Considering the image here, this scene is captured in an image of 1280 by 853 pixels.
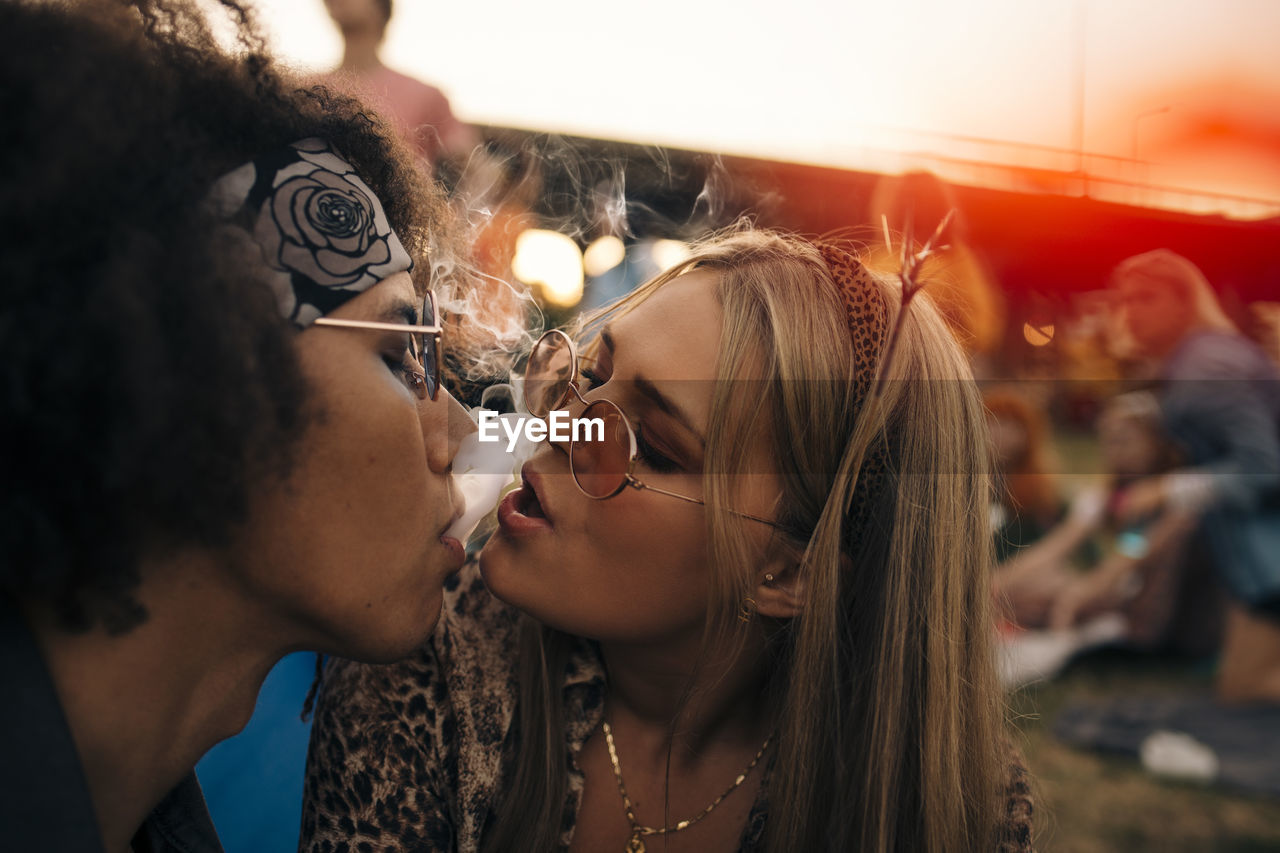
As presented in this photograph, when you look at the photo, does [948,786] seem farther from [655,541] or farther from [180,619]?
[180,619]

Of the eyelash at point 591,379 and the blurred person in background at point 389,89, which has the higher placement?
the blurred person in background at point 389,89

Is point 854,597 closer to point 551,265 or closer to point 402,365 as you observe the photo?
point 402,365

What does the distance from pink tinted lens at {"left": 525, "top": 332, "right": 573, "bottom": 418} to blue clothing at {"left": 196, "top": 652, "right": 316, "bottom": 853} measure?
112cm

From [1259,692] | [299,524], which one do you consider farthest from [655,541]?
[1259,692]

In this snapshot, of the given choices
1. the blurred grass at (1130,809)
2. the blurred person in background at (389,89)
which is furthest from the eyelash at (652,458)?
the blurred grass at (1130,809)

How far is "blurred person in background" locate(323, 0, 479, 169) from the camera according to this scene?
1.93m

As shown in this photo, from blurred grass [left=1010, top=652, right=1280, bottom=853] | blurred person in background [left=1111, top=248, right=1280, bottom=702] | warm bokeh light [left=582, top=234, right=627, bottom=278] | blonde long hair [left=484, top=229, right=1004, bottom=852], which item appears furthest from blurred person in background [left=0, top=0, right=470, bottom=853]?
blurred grass [left=1010, top=652, right=1280, bottom=853]

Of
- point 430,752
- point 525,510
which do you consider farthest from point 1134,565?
point 430,752

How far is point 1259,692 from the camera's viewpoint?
5191 mm

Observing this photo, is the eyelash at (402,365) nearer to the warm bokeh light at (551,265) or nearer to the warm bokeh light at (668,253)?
the warm bokeh light at (668,253)

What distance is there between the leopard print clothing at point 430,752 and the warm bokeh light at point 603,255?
130 centimetres

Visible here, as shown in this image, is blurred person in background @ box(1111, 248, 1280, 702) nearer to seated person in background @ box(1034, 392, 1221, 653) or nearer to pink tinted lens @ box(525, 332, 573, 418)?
seated person in background @ box(1034, 392, 1221, 653)

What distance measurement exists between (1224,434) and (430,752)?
468 cm

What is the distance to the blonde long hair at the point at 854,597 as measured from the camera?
187cm
